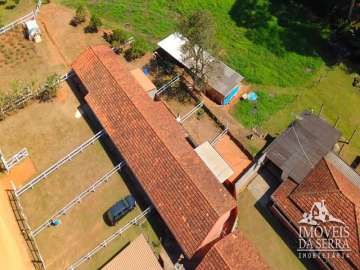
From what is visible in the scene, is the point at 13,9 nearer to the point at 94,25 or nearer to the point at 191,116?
the point at 94,25

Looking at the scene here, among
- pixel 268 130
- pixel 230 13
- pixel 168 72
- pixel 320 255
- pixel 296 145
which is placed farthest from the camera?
pixel 230 13

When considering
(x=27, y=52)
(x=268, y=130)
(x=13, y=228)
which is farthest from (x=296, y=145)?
(x=27, y=52)

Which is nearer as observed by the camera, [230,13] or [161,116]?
[161,116]

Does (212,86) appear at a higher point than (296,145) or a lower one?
higher

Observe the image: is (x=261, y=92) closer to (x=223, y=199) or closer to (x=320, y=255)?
(x=223, y=199)

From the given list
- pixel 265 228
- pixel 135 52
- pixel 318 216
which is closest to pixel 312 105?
pixel 318 216

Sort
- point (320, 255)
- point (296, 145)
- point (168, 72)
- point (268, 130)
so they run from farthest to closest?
point (168, 72) < point (268, 130) < point (296, 145) < point (320, 255)

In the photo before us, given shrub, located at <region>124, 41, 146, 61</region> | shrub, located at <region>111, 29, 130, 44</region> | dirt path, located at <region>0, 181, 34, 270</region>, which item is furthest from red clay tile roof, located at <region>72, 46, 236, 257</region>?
dirt path, located at <region>0, 181, 34, 270</region>

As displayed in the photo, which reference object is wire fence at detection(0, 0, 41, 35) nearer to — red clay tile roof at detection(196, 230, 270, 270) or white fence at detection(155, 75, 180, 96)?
white fence at detection(155, 75, 180, 96)

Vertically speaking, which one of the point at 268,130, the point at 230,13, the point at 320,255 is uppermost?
the point at 230,13
